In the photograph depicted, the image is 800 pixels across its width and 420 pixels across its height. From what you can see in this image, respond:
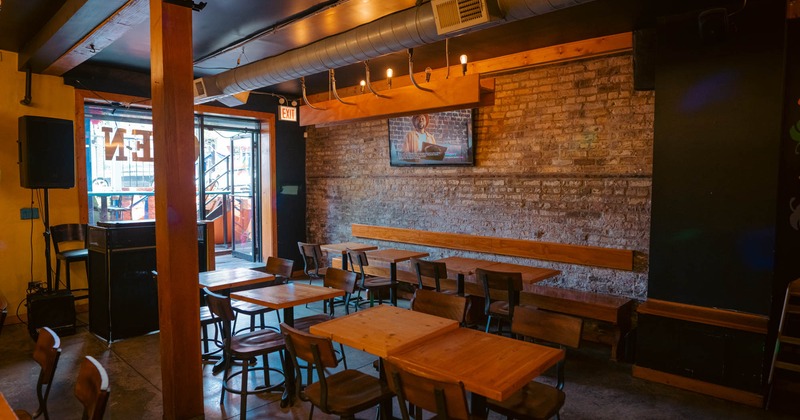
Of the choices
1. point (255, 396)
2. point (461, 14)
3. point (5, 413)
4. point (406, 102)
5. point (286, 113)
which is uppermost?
point (461, 14)

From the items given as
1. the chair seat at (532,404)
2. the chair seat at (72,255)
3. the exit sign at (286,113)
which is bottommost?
the chair seat at (532,404)

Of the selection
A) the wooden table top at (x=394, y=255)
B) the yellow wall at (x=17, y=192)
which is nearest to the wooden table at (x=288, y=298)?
the wooden table top at (x=394, y=255)

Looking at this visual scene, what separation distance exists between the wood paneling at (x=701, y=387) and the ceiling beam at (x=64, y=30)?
208 inches

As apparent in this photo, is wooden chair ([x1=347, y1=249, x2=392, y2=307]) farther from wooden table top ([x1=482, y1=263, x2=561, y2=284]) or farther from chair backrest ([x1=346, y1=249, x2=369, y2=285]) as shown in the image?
wooden table top ([x1=482, y1=263, x2=561, y2=284])

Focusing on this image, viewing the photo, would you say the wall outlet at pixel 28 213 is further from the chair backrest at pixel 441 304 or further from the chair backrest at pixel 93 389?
the chair backrest at pixel 441 304

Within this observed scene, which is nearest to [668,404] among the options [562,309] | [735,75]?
[562,309]

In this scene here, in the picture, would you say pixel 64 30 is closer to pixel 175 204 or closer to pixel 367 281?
pixel 175 204

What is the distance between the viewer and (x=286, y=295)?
3.90m

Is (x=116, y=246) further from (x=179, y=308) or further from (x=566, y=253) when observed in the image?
(x=566, y=253)

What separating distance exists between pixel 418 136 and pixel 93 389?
17.6 ft

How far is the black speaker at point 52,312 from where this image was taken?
524cm

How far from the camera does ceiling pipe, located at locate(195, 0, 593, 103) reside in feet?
10.8

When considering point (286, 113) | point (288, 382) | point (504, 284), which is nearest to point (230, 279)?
point (288, 382)

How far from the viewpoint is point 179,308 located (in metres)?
3.14
